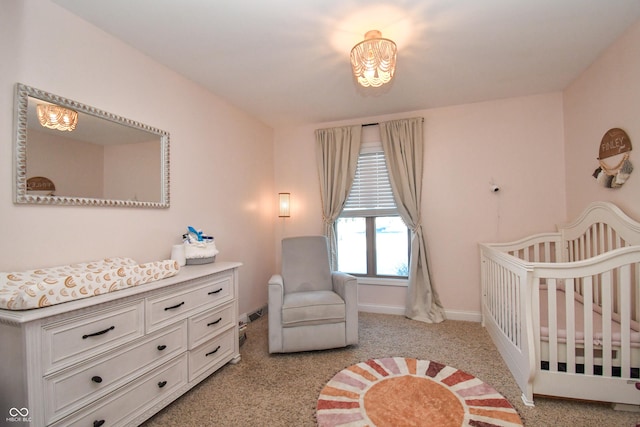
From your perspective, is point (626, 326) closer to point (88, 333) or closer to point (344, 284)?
point (344, 284)

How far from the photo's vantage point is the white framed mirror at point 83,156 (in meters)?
1.52

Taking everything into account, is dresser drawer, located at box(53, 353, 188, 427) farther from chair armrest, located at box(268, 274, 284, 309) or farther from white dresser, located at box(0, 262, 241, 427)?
chair armrest, located at box(268, 274, 284, 309)

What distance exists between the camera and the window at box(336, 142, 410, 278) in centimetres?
357

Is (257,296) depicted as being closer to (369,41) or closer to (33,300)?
(33,300)

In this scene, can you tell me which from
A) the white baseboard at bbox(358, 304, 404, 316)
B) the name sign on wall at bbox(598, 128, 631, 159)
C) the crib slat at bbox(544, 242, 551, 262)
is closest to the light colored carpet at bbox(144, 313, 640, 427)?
the white baseboard at bbox(358, 304, 404, 316)

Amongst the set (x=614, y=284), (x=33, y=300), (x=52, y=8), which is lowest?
(x=614, y=284)

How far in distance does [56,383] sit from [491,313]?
126 inches

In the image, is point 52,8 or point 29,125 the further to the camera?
point 52,8

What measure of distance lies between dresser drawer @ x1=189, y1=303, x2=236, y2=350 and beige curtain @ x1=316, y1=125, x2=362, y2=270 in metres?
→ 1.62

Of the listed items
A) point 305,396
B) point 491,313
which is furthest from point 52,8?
point 491,313

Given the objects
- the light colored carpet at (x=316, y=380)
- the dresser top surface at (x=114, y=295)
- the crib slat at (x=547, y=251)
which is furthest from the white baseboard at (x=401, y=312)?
the dresser top surface at (x=114, y=295)

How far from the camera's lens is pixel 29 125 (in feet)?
5.02

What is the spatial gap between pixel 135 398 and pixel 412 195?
3.01 meters

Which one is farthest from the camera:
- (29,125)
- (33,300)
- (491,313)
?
(491,313)
